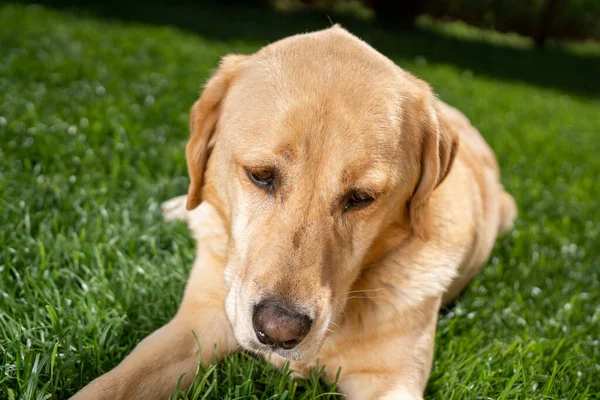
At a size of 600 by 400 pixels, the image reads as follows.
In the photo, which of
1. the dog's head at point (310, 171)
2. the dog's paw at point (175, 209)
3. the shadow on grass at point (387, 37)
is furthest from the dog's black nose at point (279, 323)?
the shadow on grass at point (387, 37)

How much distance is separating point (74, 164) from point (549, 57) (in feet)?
45.7

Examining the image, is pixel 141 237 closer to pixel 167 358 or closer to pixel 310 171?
pixel 167 358

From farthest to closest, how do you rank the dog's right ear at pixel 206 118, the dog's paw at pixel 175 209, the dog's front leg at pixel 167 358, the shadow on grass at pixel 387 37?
the shadow on grass at pixel 387 37 → the dog's paw at pixel 175 209 → the dog's right ear at pixel 206 118 → the dog's front leg at pixel 167 358

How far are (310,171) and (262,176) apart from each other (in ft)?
0.67

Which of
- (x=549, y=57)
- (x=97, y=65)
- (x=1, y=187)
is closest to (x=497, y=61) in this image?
(x=549, y=57)

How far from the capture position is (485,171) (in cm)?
403

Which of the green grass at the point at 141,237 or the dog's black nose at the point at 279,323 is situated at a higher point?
the dog's black nose at the point at 279,323

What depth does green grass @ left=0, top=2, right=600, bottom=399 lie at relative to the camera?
2.68 metres

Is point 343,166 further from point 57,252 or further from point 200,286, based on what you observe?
point 57,252

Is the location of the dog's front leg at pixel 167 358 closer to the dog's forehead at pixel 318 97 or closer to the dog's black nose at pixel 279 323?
the dog's black nose at pixel 279 323

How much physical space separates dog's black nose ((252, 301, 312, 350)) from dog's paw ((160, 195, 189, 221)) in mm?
1803

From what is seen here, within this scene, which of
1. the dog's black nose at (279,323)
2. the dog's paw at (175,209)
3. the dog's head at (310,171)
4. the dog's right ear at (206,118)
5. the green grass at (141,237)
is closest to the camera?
the dog's black nose at (279,323)

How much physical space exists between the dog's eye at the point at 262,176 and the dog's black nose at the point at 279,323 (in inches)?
19.7

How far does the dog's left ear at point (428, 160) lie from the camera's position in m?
2.72
